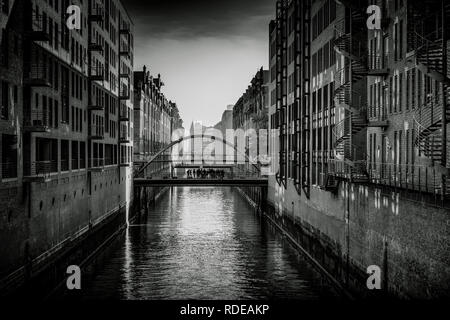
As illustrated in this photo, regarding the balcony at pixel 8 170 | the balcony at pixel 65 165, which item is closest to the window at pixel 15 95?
the balcony at pixel 8 170

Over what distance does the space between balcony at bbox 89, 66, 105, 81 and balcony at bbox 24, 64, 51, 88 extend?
462 inches

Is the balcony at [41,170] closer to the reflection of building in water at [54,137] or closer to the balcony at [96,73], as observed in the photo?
the reflection of building in water at [54,137]

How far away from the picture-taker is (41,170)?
2988 centimetres

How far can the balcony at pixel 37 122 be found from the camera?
88.5ft

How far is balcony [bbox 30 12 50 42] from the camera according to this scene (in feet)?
90.1

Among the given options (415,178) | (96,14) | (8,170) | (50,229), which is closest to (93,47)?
(96,14)

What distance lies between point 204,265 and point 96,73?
2051 cm

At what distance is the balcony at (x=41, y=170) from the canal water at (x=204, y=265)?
5507 mm

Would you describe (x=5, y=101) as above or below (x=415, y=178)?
above

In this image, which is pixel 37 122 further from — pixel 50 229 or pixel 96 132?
pixel 96 132

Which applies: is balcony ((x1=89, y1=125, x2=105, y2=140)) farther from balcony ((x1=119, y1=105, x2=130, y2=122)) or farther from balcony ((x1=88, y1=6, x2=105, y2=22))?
balcony ((x1=119, y1=105, x2=130, y2=122))

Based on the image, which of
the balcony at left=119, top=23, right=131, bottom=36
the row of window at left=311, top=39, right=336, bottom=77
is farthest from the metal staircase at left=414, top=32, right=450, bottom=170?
the balcony at left=119, top=23, right=131, bottom=36
